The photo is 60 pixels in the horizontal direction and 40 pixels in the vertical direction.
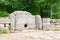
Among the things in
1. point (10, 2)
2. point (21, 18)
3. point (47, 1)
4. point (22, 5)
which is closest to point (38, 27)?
point (21, 18)

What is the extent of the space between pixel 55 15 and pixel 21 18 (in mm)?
12023

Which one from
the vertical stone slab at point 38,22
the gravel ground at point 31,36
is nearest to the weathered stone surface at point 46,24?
the vertical stone slab at point 38,22

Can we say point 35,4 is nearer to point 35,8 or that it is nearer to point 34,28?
point 35,8

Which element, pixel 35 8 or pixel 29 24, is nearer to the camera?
pixel 29 24

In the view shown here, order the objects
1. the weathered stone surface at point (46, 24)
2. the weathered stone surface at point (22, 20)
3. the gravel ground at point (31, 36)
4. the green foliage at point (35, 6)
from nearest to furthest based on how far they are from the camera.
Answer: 1. the gravel ground at point (31, 36)
2. the weathered stone surface at point (22, 20)
3. the weathered stone surface at point (46, 24)
4. the green foliage at point (35, 6)

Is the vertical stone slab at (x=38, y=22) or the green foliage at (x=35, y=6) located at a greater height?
the green foliage at (x=35, y=6)

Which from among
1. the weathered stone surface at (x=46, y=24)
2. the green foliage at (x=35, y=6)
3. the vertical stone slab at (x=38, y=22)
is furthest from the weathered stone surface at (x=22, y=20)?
the green foliage at (x=35, y=6)

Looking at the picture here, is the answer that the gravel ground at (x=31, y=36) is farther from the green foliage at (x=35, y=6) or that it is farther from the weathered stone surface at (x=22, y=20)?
the green foliage at (x=35, y=6)

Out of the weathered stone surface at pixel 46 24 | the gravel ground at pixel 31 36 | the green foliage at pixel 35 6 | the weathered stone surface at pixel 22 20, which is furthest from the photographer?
the green foliage at pixel 35 6

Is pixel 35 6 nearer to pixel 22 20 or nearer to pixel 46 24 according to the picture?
pixel 46 24

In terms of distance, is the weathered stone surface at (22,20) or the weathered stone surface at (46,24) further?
the weathered stone surface at (46,24)

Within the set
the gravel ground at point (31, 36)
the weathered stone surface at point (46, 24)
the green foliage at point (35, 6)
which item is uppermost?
the green foliage at point (35, 6)

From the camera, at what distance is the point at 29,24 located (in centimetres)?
1571

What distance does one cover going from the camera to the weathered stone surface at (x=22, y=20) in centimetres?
1526
